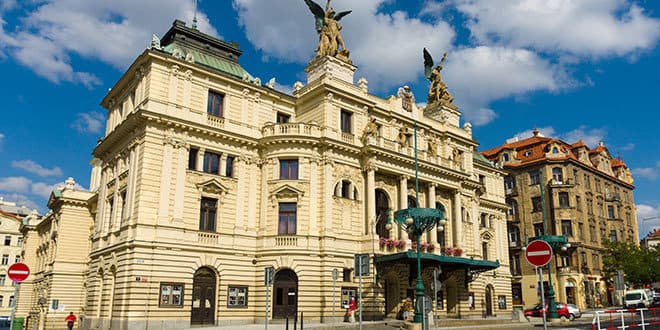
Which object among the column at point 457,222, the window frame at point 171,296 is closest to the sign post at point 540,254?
the window frame at point 171,296

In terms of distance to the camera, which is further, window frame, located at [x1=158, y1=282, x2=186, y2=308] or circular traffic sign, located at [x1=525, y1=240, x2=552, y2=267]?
window frame, located at [x1=158, y1=282, x2=186, y2=308]

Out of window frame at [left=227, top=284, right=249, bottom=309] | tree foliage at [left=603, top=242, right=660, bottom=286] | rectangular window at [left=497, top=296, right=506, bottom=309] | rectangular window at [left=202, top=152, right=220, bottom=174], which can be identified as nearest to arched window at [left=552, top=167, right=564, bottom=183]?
tree foliage at [left=603, top=242, right=660, bottom=286]

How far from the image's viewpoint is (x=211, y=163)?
34344 mm

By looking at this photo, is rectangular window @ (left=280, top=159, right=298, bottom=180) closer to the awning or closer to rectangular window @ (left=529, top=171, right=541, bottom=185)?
the awning

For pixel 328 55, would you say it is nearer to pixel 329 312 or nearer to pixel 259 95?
pixel 259 95

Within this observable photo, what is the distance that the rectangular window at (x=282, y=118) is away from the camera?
129 ft

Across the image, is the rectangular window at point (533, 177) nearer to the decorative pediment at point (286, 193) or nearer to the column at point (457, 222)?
the column at point (457, 222)

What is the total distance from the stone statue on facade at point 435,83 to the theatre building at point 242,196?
8.85m

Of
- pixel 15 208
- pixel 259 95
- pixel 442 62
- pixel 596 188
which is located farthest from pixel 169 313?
pixel 15 208

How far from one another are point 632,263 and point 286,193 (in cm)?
4542

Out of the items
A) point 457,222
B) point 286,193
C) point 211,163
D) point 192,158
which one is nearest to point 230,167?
point 211,163

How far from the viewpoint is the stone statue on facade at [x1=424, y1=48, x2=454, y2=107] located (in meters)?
49.7

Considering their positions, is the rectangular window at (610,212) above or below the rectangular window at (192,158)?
above

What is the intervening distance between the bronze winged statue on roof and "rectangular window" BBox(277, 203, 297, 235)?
1213 cm
